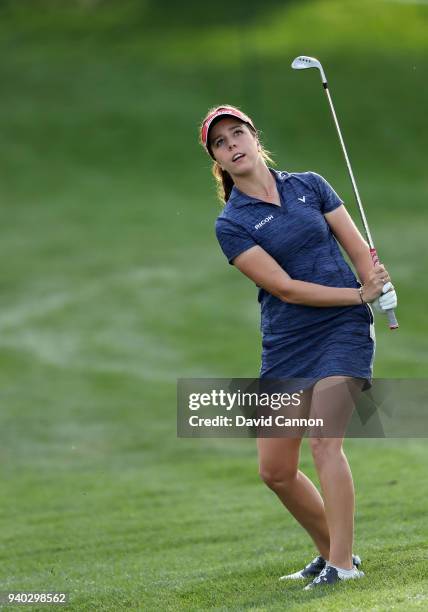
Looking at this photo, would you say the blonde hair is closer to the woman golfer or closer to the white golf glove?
the woman golfer

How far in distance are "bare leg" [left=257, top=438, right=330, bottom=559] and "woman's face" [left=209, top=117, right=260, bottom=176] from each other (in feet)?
4.56

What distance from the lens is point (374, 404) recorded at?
6.41 meters

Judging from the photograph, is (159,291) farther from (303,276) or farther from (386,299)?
(386,299)

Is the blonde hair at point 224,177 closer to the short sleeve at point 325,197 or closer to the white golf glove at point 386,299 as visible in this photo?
the short sleeve at point 325,197

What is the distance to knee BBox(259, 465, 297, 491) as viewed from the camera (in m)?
6.30

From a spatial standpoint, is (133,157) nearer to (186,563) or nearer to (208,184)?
(208,184)

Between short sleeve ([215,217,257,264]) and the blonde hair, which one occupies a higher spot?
the blonde hair

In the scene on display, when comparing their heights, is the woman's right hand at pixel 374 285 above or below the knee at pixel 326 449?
above

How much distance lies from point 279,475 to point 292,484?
12 cm

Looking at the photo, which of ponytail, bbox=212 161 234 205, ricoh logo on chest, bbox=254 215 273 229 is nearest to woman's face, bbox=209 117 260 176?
ponytail, bbox=212 161 234 205

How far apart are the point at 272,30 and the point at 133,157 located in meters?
10.8

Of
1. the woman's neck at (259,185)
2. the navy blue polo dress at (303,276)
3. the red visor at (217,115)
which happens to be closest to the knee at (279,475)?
the navy blue polo dress at (303,276)

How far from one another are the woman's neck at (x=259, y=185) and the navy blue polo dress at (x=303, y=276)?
0.03 metres

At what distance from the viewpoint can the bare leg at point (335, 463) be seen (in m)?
6.02
